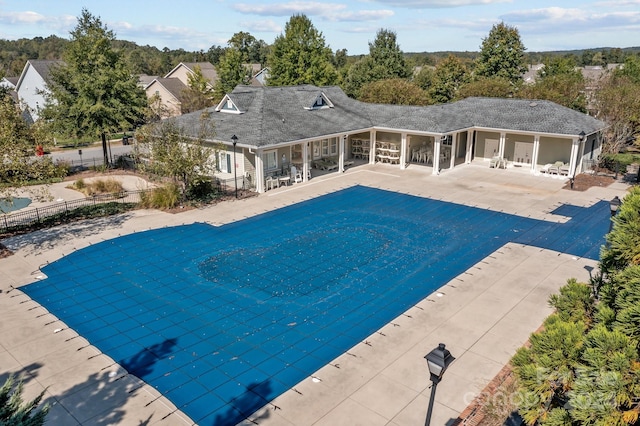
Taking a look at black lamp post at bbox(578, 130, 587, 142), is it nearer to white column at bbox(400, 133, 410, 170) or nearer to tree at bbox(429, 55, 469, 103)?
white column at bbox(400, 133, 410, 170)

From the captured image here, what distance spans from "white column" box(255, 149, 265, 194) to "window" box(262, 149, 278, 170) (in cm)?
144

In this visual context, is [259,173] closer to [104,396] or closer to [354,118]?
[354,118]

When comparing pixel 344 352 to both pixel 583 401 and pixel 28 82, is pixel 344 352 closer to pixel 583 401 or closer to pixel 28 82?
pixel 583 401

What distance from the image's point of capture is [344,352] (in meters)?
11.3

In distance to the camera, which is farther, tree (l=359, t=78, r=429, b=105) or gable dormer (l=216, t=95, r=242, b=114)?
tree (l=359, t=78, r=429, b=105)

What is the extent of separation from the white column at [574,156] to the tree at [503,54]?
100 ft

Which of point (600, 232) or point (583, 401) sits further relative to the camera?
point (600, 232)

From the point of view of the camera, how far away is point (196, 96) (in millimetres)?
45344

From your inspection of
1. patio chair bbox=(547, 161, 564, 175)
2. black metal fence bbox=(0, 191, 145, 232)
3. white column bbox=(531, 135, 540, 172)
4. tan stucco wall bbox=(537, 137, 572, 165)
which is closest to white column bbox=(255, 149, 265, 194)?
black metal fence bbox=(0, 191, 145, 232)

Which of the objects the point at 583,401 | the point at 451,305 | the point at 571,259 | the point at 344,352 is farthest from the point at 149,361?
the point at 571,259

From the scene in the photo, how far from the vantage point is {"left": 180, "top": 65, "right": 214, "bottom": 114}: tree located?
1772 inches

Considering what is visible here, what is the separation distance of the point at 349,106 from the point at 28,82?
41.1 m

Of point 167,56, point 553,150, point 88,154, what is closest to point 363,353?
point 553,150

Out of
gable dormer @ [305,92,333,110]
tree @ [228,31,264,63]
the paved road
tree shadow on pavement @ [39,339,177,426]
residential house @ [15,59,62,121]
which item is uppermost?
tree @ [228,31,264,63]
